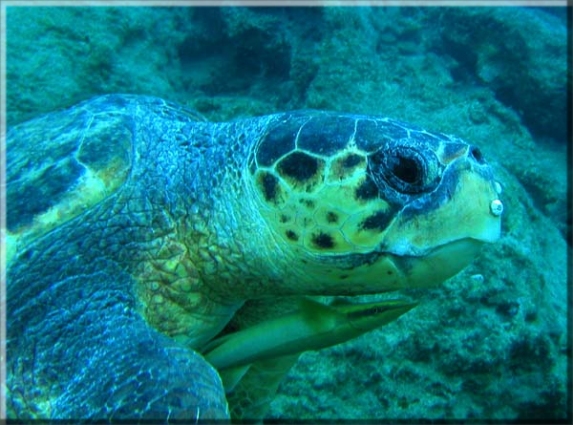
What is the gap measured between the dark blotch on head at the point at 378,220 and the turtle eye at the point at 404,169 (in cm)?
8

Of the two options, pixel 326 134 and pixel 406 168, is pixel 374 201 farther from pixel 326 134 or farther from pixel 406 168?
pixel 326 134

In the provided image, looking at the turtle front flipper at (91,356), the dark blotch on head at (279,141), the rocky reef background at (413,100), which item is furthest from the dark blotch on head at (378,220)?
the rocky reef background at (413,100)

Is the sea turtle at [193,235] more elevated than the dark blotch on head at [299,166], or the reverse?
the dark blotch on head at [299,166]

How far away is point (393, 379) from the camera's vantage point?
217cm

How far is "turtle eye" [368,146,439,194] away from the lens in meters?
1.17

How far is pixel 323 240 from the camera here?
4.15 ft

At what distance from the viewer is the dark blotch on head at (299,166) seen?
1.29 meters

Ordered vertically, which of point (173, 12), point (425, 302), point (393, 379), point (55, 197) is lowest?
point (393, 379)

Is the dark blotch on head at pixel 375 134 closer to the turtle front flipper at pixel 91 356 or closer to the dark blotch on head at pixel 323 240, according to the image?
the dark blotch on head at pixel 323 240

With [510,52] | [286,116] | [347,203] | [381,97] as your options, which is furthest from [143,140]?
[510,52]

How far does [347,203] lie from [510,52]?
5555 millimetres

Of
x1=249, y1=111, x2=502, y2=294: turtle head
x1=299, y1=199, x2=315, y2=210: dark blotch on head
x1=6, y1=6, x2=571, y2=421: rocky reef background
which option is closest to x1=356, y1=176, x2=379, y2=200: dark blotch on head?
x1=249, y1=111, x2=502, y2=294: turtle head

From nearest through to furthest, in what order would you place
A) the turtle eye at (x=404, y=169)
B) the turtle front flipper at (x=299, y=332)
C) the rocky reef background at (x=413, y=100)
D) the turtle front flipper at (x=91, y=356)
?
1. the turtle front flipper at (x=91, y=356)
2. the turtle eye at (x=404, y=169)
3. the turtle front flipper at (x=299, y=332)
4. the rocky reef background at (x=413, y=100)

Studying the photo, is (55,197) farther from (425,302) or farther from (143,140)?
(425,302)
